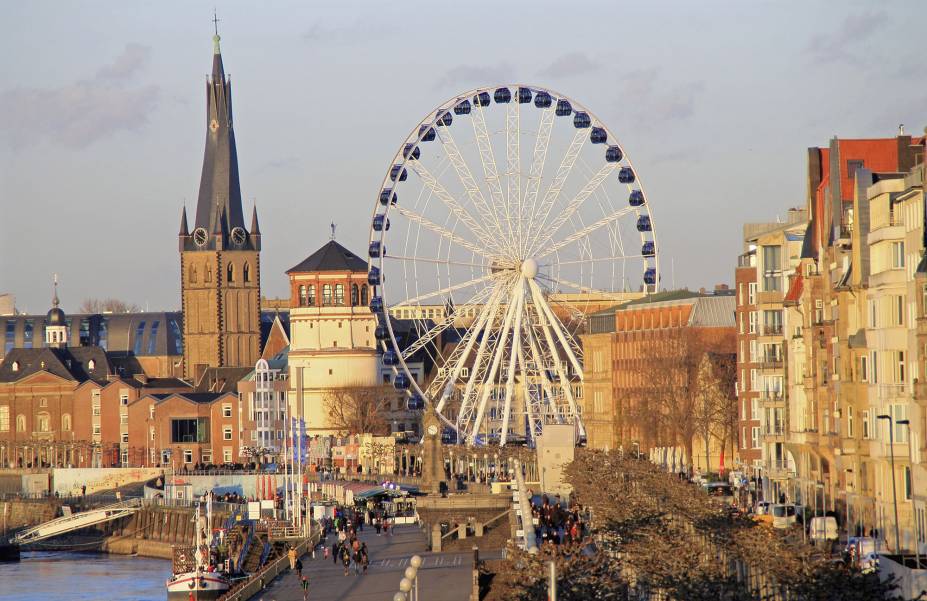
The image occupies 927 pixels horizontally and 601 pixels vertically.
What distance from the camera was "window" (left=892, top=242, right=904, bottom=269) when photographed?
206 ft

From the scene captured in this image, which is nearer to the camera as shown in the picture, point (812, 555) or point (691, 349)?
point (812, 555)

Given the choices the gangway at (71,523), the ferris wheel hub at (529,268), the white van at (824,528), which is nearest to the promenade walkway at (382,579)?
the white van at (824,528)

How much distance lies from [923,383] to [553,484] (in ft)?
180

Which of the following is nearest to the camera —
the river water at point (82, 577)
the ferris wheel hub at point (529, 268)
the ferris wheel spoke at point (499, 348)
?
the ferris wheel hub at point (529, 268)

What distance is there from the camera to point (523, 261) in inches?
4422

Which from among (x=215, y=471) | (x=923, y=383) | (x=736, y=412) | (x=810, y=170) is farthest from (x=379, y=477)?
(x=923, y=383)

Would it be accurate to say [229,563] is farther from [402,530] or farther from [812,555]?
[812,555]

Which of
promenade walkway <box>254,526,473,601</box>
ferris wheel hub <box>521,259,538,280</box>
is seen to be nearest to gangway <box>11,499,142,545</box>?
ferris wheel hub <box>521,259,538,280</box>

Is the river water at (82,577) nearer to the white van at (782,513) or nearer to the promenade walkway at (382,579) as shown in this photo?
the promenade walkway at (382,579)

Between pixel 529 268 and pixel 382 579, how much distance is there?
37.8 m

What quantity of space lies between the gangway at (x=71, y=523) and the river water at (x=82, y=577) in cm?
314

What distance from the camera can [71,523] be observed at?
158 meters

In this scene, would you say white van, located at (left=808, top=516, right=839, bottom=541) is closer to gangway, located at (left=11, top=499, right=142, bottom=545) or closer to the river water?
the river water

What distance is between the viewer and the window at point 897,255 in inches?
2474
